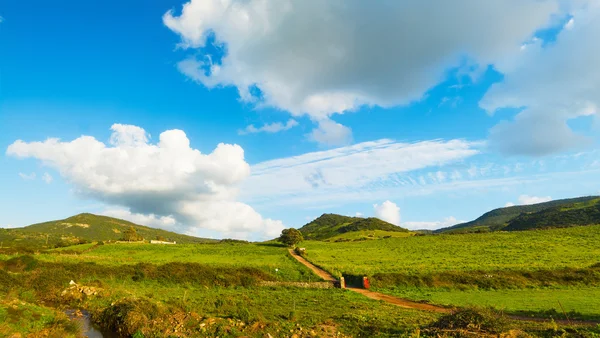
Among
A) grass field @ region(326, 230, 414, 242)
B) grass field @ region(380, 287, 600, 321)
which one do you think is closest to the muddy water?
grass field @ region(380, 287, 600, 321)

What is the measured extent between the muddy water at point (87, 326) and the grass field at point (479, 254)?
33.2m

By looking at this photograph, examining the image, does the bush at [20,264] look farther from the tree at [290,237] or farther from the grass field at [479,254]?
the tree at [290,237]

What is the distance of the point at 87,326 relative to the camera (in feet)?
74.0

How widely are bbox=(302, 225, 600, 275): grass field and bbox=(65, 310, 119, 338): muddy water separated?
33.2 metres

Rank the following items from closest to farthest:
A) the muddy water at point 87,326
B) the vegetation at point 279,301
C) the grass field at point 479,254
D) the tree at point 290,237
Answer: the vegetation at point 279,301, the muddy water at point 87,326, the grass field at point 479,254, the tree at point 290,237

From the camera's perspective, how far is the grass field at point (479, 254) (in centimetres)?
5531

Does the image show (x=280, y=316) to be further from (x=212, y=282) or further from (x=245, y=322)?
(x=212, y=282)

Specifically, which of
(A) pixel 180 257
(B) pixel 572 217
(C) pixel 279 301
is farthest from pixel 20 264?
(B) pixel 572 217

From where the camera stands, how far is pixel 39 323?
66.6 feet

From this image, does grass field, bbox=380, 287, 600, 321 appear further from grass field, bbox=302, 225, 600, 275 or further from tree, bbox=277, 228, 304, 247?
tree, bbox=277, 228, 304, 247

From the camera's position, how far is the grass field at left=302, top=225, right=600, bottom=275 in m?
55.3

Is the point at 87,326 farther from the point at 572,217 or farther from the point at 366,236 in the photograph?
the point at 572,217

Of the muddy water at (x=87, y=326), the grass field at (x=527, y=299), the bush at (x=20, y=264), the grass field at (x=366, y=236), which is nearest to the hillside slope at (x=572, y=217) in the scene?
the grass field at (x=366, y=236)

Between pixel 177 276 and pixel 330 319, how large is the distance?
96.0 ft
